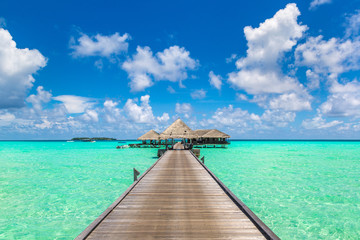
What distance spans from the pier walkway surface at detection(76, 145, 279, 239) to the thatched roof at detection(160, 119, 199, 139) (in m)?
17.0

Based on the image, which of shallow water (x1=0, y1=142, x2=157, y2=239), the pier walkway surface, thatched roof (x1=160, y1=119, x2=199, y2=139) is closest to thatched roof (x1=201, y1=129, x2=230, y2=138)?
thatched roof (x1=160, y1=119, x2=199, y2=139)

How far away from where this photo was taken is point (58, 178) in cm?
1659

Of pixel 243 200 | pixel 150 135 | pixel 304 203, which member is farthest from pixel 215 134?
pixel 304 203

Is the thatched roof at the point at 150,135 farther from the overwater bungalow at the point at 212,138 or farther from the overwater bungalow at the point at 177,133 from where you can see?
the overwater bungalow at the point at 177,133

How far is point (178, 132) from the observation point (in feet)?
81.8

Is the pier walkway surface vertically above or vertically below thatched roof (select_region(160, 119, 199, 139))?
below

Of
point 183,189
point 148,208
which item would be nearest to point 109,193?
point 183,189

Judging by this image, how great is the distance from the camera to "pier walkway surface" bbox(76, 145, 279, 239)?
4086 mm

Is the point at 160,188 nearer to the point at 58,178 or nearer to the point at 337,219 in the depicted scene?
the point at 337,219

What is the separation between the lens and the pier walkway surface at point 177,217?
13.4ft

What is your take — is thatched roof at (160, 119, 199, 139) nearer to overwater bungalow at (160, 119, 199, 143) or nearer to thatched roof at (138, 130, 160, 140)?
overwater bungalow at (160, 119, 199, 143)

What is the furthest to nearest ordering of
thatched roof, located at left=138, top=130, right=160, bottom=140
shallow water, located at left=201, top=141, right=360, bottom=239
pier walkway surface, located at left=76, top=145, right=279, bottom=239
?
1. thatched roof, located at left=138, top=130, right=160, bottom=140
2. shallow water, located at left=201, top=141, right=360, bottom=239
3. pier walkway surface, located at left=76, top=145, right=279, bottom=239

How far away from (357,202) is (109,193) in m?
13.4

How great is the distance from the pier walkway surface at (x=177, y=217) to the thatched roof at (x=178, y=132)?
17.0m
